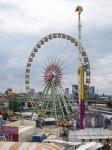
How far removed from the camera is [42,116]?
72.8 meters

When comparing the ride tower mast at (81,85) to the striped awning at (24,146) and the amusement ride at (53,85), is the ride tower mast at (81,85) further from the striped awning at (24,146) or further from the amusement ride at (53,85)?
the striped awning at (24,146)

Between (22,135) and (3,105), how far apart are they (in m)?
63.6

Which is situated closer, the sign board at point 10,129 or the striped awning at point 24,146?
the striped awning at point 24,146

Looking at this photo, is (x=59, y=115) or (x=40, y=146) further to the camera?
(x=59, y=115)

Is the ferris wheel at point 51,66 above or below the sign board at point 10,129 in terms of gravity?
above

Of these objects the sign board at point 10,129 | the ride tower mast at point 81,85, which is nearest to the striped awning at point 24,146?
the sign board at point 10,129

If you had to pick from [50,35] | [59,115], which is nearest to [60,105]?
[59,115]

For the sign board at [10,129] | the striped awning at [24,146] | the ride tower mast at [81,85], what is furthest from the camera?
the ride tower mast at [81,85]

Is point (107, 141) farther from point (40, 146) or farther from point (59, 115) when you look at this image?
point (59, 115)

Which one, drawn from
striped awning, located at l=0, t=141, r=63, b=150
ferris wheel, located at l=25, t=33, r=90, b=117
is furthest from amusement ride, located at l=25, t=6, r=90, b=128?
striped awning, located at l=0, t=141, r=63, b=150

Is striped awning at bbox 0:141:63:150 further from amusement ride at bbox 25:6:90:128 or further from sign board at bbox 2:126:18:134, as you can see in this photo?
amusement ride at bbox 25:6:90:128

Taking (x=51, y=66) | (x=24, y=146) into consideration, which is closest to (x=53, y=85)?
(x=51, y=66)

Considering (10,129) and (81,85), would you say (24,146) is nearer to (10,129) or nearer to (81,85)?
(10,129)

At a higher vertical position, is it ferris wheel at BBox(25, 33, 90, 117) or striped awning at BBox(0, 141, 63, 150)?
ferris wheel at BBox(25, 33, 90, 117)
